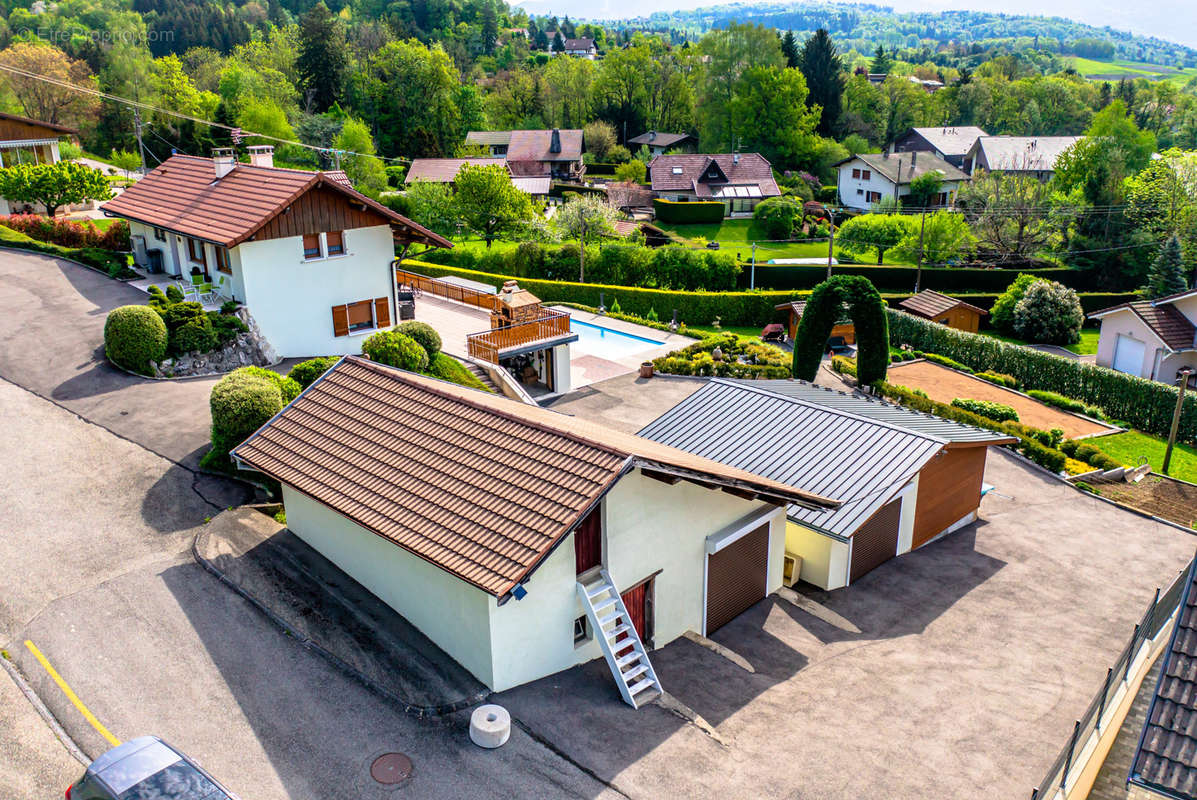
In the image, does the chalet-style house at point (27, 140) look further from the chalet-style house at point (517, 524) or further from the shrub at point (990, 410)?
the shrub at point (990, 410)

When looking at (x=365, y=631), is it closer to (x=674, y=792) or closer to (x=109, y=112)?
(x=674, y=792)

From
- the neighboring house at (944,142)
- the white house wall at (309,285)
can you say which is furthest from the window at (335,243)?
the neighboring house at (944,142)

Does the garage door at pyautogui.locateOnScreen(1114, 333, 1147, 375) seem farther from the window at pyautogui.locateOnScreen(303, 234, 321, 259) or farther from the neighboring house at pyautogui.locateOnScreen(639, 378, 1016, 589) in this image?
the window at pyautogui.locateOnScreen(303, 234, 321, 259)

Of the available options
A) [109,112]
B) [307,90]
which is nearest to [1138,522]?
[109,112]

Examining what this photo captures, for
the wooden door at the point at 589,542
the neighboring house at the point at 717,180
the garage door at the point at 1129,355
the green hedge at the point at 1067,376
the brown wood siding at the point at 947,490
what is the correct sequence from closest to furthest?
the wooden door at the point at 589,542 → the brown wood siding at the point at 947,490 → the green hedge at the point at 1067,376 → the garage door at the point at 1129,355 → the neighboring house at the point at 717,180

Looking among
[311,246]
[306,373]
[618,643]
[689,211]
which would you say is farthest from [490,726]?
[689,211]

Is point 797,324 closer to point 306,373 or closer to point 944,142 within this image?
point 306,373
